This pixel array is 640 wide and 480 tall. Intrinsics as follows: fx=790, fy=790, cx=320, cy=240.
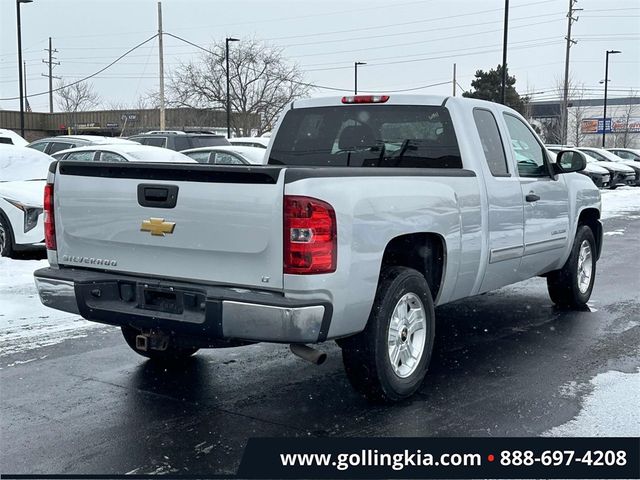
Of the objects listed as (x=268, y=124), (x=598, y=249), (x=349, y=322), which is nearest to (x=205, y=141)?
(x=598, y=249)

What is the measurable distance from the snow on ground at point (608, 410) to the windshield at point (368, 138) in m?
1.84

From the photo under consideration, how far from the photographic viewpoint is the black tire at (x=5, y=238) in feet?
34.4

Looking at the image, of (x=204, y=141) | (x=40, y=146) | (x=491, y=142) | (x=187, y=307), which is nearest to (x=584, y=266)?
(x=491, y=142)

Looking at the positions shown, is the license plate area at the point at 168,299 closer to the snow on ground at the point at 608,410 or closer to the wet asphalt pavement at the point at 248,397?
the wet asphalt pavement at the point at 248,397

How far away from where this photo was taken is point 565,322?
7.34m

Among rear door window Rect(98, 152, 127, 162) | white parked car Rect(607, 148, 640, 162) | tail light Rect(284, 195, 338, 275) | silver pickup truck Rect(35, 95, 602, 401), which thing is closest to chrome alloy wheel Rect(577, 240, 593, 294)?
silver pickup truck Rect(35, 95, 602, 401)

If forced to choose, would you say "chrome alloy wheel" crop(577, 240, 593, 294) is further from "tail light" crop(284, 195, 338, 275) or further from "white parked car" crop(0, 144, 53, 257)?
"white parked car" crop(0, 144, 53, 257)

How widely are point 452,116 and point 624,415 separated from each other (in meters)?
2.45

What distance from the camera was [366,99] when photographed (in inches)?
247

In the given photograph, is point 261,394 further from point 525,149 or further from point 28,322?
point 525,149

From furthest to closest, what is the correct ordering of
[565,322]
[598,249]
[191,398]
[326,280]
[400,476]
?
1. [598,249]
2. [565,322]
3. [191,398]
4. [326,280]
5. [400,476]

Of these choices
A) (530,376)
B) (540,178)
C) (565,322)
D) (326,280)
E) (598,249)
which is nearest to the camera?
(326,280)

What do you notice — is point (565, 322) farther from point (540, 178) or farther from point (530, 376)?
point (530, 376)

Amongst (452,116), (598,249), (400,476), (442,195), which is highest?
(452,116)
